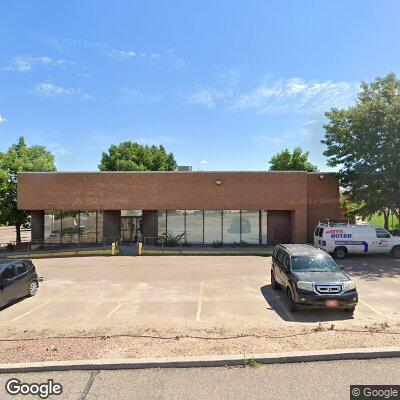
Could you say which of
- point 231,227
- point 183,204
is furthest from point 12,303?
point 231,227

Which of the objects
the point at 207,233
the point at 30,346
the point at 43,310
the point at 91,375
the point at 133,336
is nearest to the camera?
the point at 91,375

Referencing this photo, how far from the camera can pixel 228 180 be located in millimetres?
26062

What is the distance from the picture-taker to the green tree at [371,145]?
914 inches

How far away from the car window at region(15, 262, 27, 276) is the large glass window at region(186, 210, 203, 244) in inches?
618

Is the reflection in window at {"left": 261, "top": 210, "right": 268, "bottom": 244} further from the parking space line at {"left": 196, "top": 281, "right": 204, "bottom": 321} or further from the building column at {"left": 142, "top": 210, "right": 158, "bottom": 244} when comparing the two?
the parking space line at {"left": 196, "top": 281, "right": 204, "bottom": 321}

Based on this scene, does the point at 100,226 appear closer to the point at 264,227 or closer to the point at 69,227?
the point at 69,227

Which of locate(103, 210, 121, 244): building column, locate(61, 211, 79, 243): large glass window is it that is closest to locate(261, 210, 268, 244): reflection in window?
locate(103, 210, 121, 244): building column

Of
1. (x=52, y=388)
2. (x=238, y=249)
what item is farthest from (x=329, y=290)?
(x=238, y=249)

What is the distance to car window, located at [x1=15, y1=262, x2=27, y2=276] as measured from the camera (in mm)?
12473

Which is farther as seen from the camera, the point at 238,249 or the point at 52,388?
the point at 238,249

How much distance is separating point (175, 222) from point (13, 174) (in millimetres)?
15053

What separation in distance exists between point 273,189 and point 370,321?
16.9 meters

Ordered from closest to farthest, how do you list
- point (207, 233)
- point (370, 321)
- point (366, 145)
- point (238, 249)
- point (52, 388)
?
1. point (52, 388)
2. point (370, 321)
3. point (366, 145)
4. point (238, 249)
5. point (207, 233)

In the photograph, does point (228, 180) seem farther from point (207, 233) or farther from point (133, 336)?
point (133, 336)
